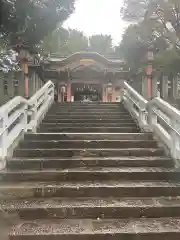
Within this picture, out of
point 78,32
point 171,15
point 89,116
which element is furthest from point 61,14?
point 78,32

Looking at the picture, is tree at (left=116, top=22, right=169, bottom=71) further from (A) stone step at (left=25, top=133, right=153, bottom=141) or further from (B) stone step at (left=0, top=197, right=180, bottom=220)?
(B) stone step at (left=0, top=197, right=180, bottom=220)

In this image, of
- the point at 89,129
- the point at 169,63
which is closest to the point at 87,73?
the point at 169,63

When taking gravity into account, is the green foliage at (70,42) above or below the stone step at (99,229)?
above

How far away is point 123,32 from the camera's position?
49.4ft

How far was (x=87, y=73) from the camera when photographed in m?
22.4

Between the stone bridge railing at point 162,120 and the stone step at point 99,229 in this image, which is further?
the stone bridge railing at point 162,120

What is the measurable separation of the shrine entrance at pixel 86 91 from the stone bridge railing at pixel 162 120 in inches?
629

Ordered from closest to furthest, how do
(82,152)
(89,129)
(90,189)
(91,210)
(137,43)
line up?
(91,210) < (90,189) < (82,152) < (89,129) < (137,43)

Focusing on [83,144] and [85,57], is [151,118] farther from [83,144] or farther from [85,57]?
[85,57]

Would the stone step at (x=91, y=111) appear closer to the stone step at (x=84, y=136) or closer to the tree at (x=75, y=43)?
the stone step at (x=84, y=136)

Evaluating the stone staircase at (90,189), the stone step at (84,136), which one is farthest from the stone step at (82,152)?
the stone step at (84,136)

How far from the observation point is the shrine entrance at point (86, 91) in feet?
79.7

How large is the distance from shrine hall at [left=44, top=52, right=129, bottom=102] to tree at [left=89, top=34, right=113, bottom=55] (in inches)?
586

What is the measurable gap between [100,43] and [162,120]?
3339 cm
